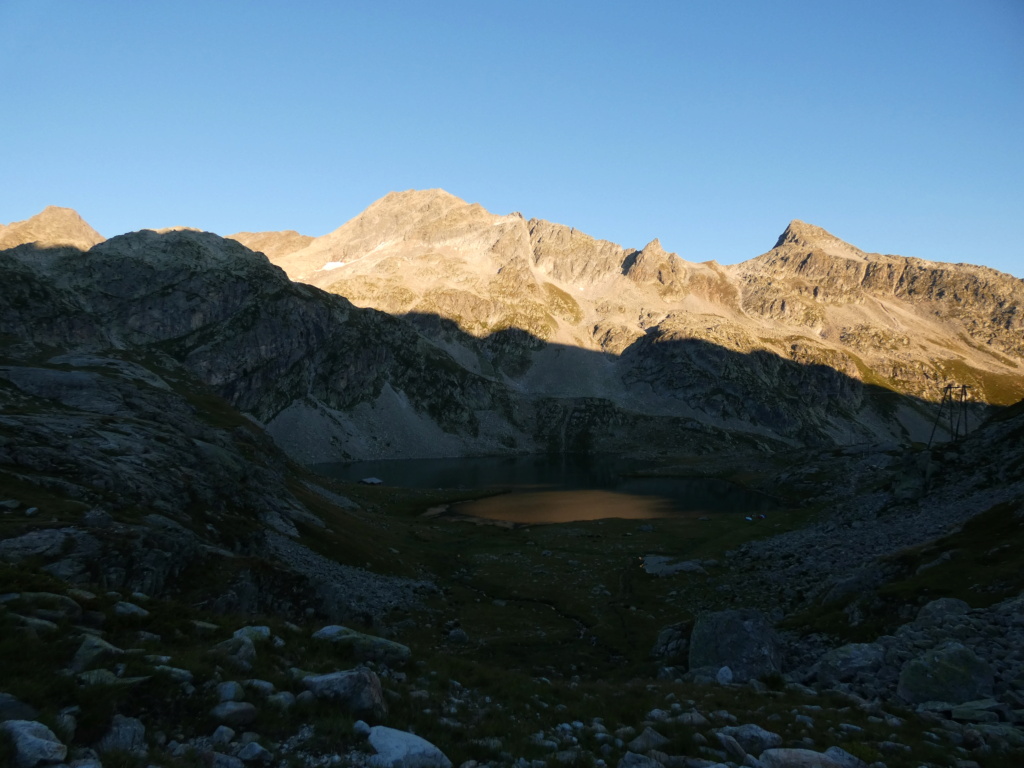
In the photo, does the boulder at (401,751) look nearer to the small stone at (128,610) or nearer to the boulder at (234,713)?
the boulder at (234,713)

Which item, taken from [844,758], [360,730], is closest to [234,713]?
[360,730]

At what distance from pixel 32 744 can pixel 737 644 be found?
26.7m

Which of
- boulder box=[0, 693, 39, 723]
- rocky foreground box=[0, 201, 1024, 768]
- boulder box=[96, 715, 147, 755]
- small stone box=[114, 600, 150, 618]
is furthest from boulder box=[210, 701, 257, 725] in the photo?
small stone box=[114, 600, 150, 618]

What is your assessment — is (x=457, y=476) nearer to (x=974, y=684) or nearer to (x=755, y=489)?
(x=755, y=489)

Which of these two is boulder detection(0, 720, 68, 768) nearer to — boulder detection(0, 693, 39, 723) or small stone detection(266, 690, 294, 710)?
boulder detection(0, 693, 39, 723)

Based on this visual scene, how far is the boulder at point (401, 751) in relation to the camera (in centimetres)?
976

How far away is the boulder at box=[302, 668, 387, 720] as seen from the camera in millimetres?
11531

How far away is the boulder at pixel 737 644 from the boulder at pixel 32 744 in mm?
24157

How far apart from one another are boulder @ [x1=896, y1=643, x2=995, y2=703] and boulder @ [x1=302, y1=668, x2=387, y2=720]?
17.0 meters

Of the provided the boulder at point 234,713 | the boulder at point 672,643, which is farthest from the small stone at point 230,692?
the boulder at point 672,643

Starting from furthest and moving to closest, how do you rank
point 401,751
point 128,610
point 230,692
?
1. point 128,610
2. point 230,692
3. point 401,751

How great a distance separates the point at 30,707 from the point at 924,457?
74.7 m

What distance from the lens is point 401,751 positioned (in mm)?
10047

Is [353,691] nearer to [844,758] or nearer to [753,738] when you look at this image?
[753,738]
